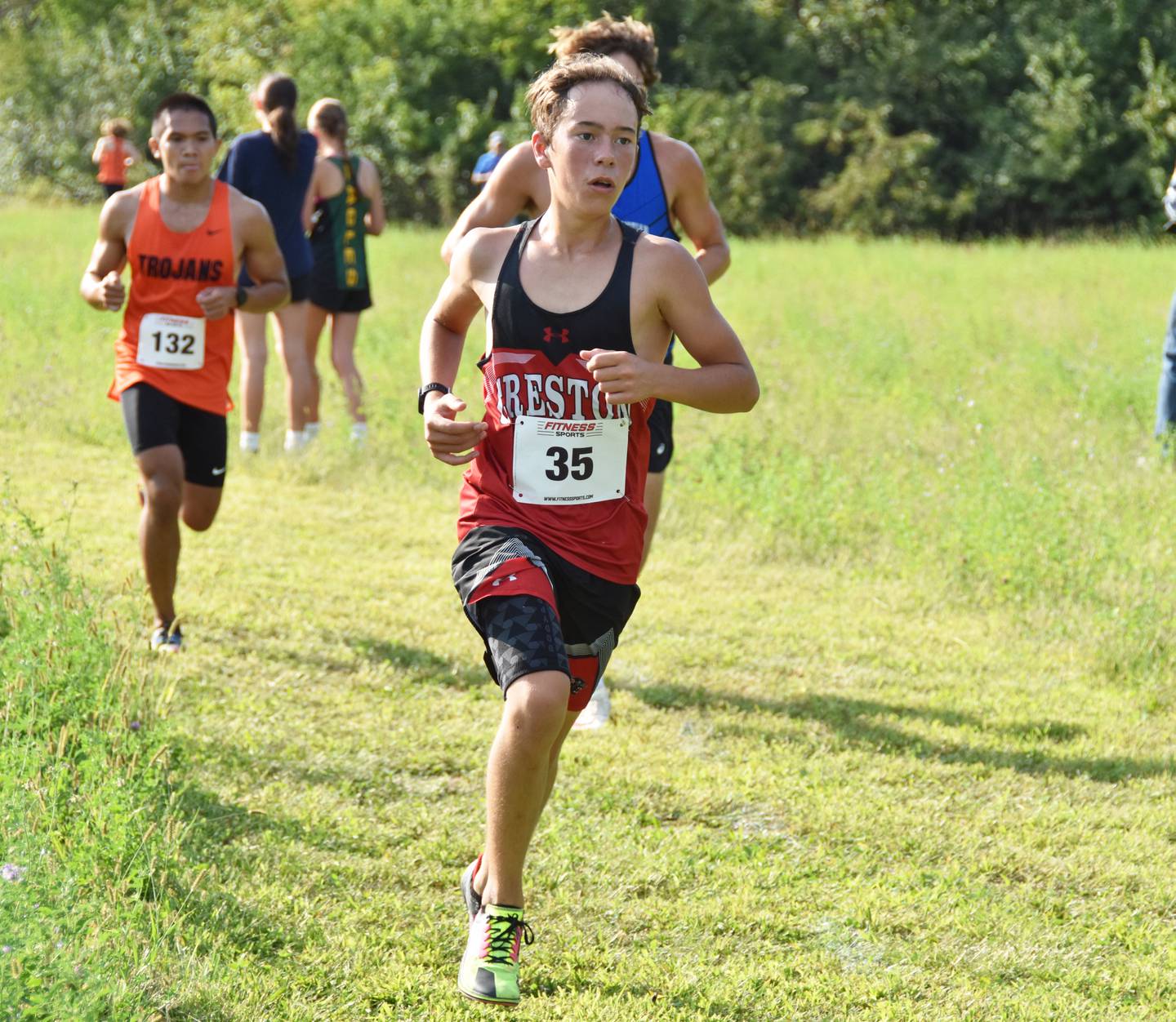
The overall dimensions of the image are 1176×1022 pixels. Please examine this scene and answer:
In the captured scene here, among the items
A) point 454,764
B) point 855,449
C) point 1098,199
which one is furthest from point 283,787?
point 1098,199

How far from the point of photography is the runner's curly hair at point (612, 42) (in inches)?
185

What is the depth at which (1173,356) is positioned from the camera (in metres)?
7.99

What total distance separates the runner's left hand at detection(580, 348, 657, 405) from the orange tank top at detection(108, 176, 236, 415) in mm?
2755

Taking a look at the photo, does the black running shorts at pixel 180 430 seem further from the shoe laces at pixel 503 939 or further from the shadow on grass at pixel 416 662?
the shoe laces at pixel 503 939

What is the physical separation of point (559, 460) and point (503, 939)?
3.34 feet

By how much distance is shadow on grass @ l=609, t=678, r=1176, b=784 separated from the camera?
4805 millimetres

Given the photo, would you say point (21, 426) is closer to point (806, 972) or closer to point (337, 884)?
point (337, 884)

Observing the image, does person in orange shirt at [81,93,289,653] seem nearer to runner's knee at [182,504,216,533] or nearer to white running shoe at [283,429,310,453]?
runner's knee at [182,504,216,533]

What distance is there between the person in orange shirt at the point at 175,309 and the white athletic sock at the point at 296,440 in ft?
12.0

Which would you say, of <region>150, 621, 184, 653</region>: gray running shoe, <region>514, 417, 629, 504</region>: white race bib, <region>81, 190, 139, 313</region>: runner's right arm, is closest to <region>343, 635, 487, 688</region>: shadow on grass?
<region>150, 621, 184, 653</region>: gray running shoe

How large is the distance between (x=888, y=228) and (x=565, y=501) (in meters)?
27.8

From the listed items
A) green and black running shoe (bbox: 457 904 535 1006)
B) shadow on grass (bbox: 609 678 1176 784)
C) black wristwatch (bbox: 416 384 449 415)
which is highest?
black wristwatch (bbox: 416 384 449 415)

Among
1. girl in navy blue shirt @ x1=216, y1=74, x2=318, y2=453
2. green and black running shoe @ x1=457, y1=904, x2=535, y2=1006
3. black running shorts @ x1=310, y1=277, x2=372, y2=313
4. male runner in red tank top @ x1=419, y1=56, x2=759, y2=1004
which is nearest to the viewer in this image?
green and black running shoe @ x1=457, y1=904, x2=535, y2=1006

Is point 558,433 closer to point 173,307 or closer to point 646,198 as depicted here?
point 646,198
